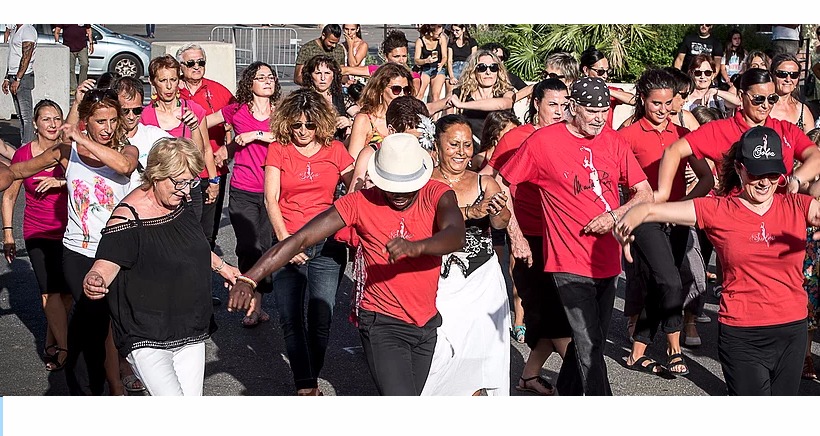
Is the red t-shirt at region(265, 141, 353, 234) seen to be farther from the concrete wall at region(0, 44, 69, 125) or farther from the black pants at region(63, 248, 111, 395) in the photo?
the concrete wall at region(0, 44, 69, 125)

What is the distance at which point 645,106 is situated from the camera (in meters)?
7.04

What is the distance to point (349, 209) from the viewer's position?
504 centimetres

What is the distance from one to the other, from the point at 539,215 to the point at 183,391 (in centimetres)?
237

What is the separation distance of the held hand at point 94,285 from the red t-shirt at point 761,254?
274 centimetres

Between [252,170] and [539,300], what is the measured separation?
2383mm

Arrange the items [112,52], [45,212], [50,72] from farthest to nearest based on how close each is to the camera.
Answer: [112,52]
[50,72]
[45,212]

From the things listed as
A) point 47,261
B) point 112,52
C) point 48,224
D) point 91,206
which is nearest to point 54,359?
point 47,261

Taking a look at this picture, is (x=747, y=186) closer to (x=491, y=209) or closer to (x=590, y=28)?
(x=491, y=209)

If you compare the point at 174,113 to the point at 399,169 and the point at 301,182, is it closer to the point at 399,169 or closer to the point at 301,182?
the point at 301,182

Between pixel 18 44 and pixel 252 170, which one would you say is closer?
pixel 252 170

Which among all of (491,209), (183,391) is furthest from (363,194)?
(183,391)

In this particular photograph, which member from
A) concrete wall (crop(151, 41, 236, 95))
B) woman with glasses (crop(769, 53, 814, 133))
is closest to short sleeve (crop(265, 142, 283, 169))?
woman with glasses (crop(769, 53, 814, 133))

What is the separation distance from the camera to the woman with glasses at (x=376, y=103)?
7.11 metres

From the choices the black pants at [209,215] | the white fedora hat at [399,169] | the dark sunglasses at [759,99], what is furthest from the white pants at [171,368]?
the dark sunglasses at [759,99]
